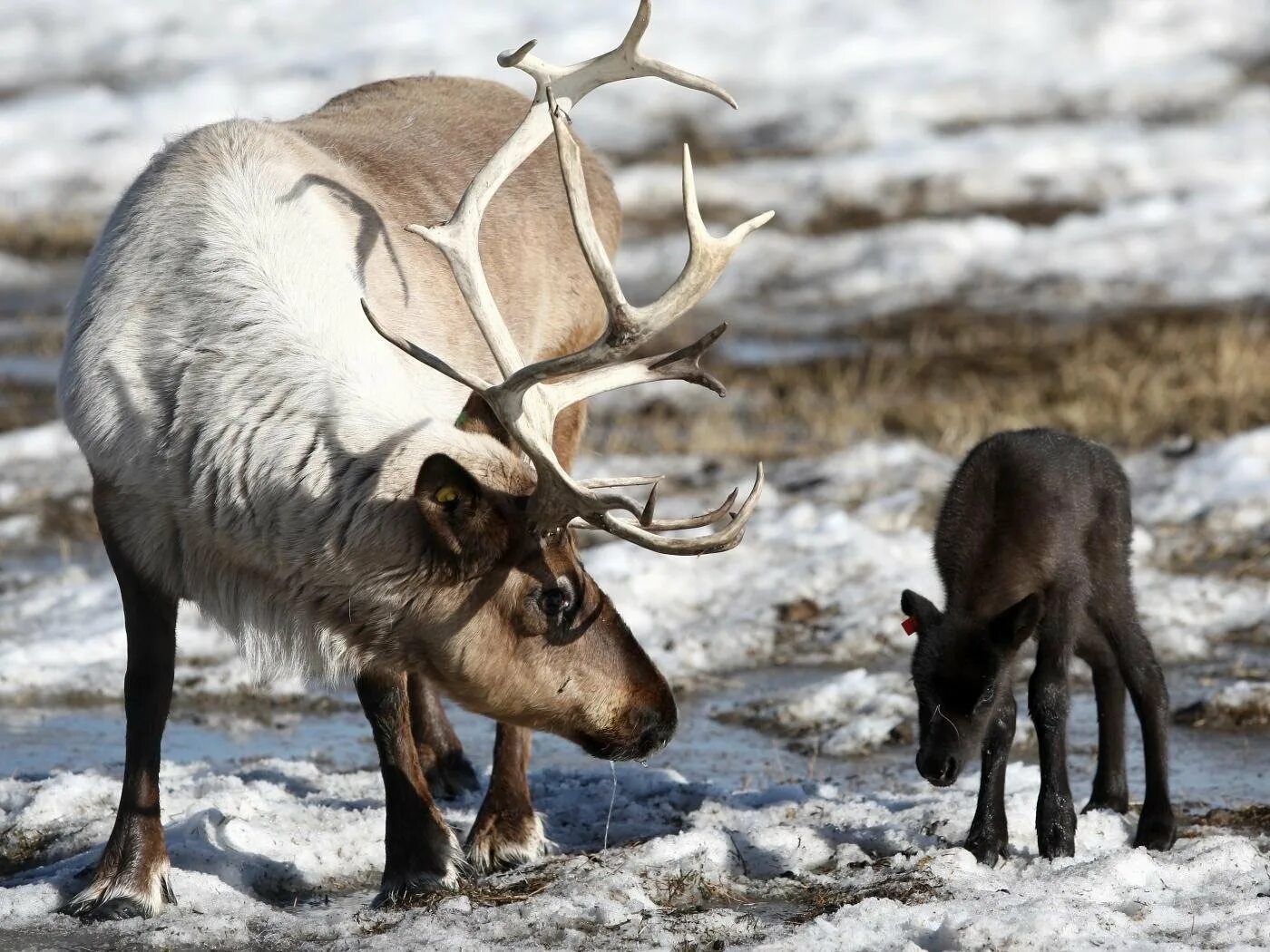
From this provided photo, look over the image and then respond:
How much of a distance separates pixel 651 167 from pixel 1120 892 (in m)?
16.9

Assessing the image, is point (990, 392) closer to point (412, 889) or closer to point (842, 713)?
point (842, 713)

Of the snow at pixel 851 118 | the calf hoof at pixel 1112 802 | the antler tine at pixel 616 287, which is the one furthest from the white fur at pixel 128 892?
the snow at pixel 851 118

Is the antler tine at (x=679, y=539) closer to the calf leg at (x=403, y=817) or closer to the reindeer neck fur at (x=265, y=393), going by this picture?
the reindeer neck fur at (x=265, y=393)

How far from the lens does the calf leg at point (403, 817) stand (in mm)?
4719

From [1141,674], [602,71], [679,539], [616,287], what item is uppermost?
[602,71]

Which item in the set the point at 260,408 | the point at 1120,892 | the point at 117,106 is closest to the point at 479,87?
the point at 260,408

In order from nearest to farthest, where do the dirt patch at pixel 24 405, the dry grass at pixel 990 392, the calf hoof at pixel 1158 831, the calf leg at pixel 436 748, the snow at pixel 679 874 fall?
the snow at pixel 679 874 → the calf hoof at pixel 1158 831 → the calf leg at pixel 436 748 → the dry grass at pixel 990 392 → the dirt patch at pixel 24 405

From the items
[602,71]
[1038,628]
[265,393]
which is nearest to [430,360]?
[265,393]

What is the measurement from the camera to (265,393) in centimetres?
447

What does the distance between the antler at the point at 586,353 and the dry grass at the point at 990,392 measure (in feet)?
18.2

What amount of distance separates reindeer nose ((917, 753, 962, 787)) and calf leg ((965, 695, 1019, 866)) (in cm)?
8

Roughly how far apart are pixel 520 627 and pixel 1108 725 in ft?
6.07

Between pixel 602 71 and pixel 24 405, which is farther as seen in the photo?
pixel 24 405

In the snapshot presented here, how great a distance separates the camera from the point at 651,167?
20609 mm
